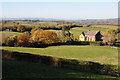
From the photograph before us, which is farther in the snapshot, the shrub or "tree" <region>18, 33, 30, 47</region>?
"tree" <region>18, 33, 30, 47</region>

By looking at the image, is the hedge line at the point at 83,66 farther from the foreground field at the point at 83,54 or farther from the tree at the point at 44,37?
the tree at the point at 44,37

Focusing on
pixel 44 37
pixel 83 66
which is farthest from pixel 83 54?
pixel 44 37

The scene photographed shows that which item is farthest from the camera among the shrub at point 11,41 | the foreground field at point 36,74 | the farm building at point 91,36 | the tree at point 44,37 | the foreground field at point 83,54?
the farm building at point 91,36

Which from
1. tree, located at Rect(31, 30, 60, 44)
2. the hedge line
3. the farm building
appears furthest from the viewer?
the farm building

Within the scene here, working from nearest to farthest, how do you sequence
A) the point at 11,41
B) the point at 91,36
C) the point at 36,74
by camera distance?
the point at 36,74 < the point at 11,41 < the point at 91,36

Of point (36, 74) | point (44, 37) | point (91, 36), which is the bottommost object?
point (36, 74)

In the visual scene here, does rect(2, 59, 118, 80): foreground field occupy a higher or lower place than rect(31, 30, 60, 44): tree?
lower

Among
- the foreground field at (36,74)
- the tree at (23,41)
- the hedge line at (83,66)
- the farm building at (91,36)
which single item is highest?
the farm building at (91,36)

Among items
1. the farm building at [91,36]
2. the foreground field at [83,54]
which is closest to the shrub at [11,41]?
the foreground field at [83,54]

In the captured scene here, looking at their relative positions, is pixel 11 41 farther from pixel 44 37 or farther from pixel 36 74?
pixel 36 74

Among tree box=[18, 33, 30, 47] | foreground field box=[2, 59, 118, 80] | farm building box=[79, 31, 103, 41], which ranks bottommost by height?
foreground field box=[2, 59, 118, 80]

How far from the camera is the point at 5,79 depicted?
1285 centimetres

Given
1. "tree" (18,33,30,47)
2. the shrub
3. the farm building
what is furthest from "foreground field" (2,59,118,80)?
the farm building

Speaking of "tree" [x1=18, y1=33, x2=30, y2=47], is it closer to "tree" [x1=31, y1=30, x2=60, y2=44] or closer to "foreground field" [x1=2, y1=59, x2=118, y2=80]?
"tree" [x1=31, y1=30, x2=60, y2=44]
